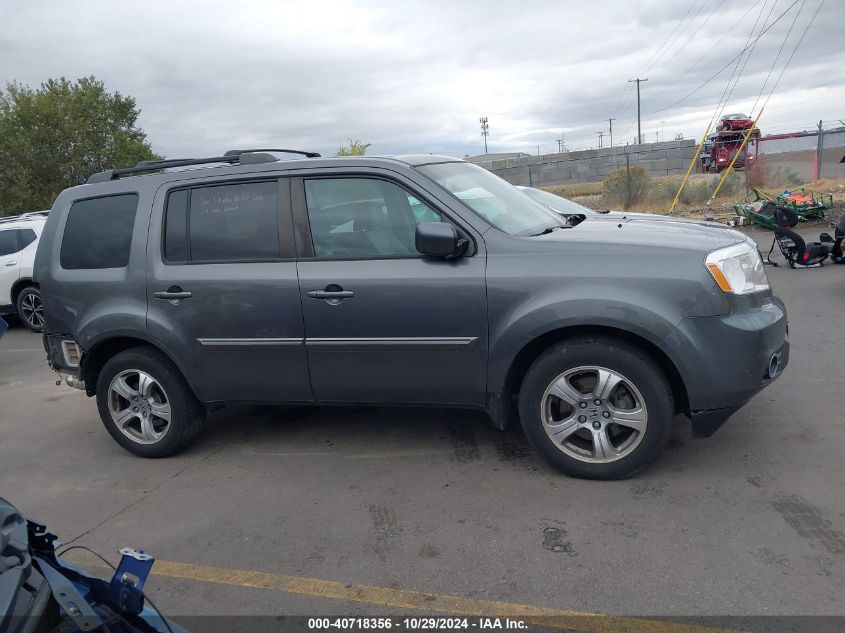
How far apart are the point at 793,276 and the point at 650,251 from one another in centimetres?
777

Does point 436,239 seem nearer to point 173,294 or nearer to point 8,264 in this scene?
point 173,294

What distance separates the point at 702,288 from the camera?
3.83 metres

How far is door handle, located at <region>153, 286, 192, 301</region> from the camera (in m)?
4.70

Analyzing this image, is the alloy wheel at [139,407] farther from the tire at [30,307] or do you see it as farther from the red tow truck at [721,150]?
the red tow truck at [721,150]

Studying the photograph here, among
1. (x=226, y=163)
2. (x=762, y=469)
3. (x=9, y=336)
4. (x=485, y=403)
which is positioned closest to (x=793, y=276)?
(x=762, y=469)

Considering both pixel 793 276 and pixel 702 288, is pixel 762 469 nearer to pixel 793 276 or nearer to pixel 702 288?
pixel 702 288

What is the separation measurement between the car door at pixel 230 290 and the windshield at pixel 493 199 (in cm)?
106

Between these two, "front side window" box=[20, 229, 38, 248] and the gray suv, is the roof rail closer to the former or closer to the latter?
the gray suv

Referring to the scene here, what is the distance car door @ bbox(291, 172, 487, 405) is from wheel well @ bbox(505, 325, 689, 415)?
235mm

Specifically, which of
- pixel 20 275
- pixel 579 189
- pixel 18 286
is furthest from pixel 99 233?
pixel 579 189

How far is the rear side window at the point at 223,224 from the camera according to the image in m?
4.63

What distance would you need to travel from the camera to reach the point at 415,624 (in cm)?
301

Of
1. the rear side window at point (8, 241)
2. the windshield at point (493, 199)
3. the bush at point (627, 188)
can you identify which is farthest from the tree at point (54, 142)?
the windshield at point (493, 199)

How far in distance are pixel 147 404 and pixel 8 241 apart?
316 inches
